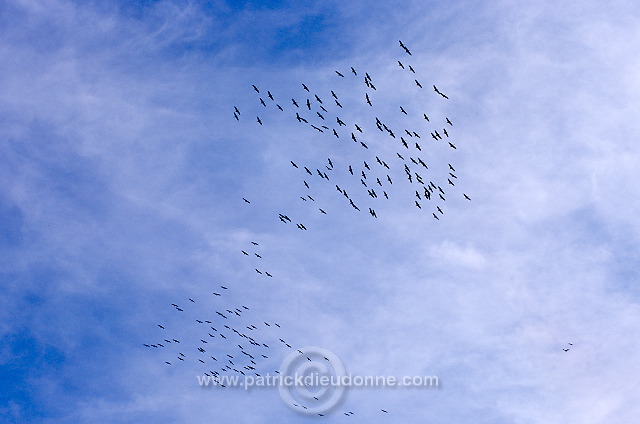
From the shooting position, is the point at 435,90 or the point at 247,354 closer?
the point at 435,90

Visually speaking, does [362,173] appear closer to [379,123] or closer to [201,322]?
A: [379,123]

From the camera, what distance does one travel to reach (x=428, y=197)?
57781 millimetres

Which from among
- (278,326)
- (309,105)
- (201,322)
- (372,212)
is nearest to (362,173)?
(372,212)

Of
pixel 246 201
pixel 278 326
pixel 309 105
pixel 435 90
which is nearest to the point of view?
pixel 435 90

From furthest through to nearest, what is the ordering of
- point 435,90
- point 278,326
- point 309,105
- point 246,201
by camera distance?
point 278,326
point 246,201
point 309,105
point 435,90

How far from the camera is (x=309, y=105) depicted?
57406 millimetres

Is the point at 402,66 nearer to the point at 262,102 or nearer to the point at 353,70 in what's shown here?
the point at 353,70

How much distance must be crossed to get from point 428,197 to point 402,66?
44.5 ft

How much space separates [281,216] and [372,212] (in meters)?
11.4

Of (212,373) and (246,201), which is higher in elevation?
(246,201)

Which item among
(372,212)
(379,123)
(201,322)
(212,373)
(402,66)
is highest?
(402,66)

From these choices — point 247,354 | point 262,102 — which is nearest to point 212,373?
point 247,354

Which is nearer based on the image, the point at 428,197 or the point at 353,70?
the point at 353,70

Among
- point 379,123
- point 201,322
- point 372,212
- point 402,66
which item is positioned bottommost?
point 201,322
